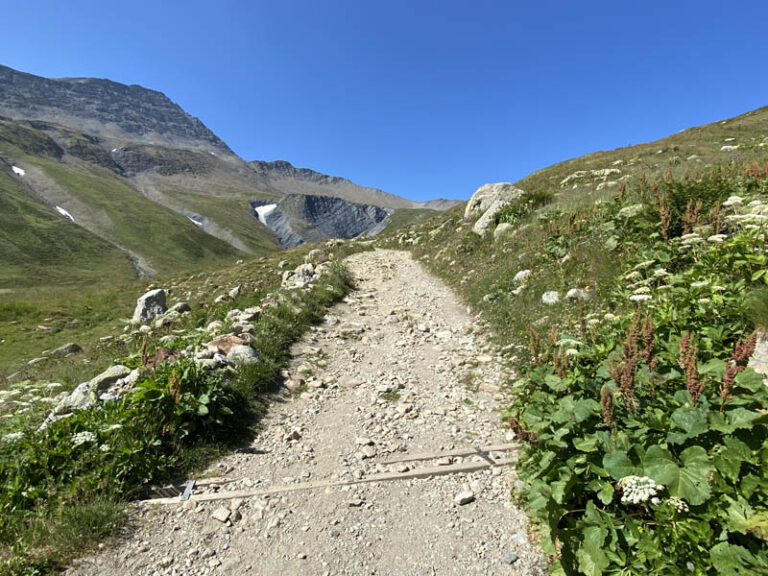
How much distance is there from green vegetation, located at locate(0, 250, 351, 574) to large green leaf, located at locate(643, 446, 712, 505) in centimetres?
580

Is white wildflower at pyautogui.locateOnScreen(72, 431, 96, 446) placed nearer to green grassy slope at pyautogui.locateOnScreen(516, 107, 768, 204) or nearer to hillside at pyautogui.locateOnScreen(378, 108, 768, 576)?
hillside at pyautogui.locateOnScreen(378, 108, 768, 576)

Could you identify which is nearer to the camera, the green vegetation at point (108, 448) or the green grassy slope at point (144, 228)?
the green vegetation at point (108, 448)

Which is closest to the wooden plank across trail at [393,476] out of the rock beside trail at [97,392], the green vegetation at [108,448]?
the green vegetation at [108,448]

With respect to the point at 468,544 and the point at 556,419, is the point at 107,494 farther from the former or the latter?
the point at 556,419

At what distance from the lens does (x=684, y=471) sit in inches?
115

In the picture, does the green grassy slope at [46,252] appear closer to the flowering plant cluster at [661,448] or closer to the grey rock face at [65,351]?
the grey rock face at [65,351]

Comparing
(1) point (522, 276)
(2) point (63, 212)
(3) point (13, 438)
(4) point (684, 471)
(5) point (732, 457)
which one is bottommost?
(3) point (13, 438)

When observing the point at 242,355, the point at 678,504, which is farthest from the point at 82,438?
the point at 678,504

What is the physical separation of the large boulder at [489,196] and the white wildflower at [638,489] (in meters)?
20.5

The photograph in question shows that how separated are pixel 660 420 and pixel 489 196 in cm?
2477

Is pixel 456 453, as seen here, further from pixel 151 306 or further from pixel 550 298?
pixel 151 306

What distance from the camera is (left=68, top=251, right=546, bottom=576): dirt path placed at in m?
4.00

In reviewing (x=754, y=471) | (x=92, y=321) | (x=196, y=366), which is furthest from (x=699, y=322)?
(x=92, y=321)

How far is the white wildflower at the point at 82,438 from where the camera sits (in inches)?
193
